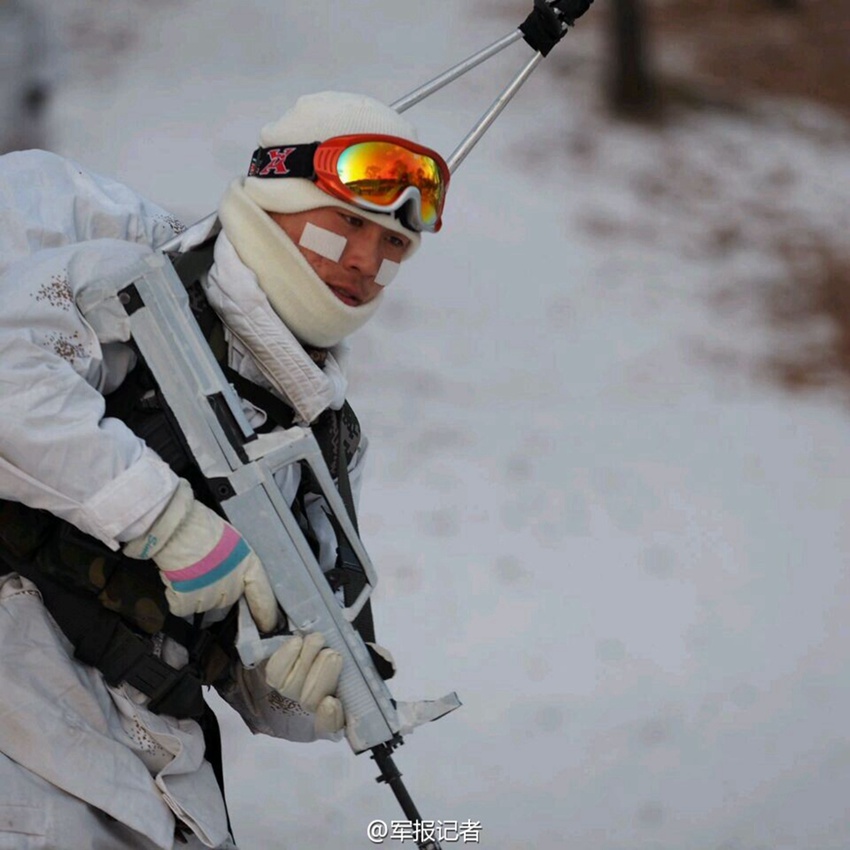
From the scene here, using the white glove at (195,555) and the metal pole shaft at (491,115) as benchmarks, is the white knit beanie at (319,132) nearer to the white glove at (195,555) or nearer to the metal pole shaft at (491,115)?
the metal pole shaft at (491,115)

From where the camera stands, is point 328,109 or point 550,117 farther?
point 550,117

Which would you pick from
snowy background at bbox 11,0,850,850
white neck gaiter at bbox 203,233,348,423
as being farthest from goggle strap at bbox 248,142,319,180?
snowy background at bbox 11,0,850,850

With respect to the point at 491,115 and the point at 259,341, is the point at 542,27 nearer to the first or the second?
the point at 491,115

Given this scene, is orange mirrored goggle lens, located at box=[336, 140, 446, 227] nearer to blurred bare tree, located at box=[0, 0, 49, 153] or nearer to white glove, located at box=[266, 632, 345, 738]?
white glove, located at box=[266, 632, 345, 738]

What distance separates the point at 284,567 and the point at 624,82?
4268 millimetres

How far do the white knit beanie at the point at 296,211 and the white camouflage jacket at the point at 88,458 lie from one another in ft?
0.11

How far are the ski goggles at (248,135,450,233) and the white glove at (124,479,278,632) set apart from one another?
1.61ft

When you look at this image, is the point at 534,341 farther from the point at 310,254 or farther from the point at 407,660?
the point at 310,254

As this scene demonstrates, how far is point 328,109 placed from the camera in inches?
90.8

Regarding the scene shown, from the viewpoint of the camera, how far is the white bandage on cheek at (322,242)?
2227 mm

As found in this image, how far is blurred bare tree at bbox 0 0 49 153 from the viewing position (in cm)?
549

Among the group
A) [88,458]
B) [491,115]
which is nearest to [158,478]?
[88,458]

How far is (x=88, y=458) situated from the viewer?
196 cm

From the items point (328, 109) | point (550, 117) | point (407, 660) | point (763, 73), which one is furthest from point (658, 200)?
point (328, 109)
